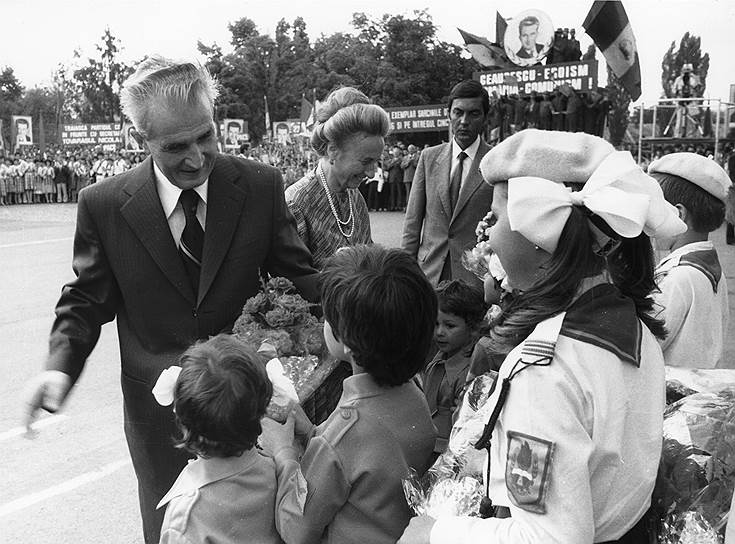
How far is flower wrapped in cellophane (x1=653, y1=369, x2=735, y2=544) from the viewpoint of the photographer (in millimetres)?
1519

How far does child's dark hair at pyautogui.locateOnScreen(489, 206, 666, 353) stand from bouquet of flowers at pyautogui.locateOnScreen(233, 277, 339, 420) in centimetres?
88

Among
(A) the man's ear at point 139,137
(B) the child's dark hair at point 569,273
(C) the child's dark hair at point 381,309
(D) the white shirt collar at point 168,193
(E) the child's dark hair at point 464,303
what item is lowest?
(E) the child's dark hair at point 464,303

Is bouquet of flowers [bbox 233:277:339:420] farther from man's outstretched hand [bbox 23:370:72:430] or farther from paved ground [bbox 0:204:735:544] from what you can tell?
paved ground [bbox 0:204:735:544]

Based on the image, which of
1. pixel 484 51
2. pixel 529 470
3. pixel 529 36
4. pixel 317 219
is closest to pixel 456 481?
pixel 529 470

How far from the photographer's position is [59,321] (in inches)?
94.7

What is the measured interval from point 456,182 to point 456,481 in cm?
347

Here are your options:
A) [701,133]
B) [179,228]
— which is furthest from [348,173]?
[701,133]

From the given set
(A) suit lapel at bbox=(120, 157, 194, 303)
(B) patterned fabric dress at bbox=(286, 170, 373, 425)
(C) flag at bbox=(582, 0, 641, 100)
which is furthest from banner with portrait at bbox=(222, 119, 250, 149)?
(A) suit lapel at bbox=(120, 157, 194, 303)

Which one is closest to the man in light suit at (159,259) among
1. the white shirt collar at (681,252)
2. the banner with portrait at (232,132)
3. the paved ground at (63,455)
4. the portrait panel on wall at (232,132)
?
the paved ground at (63,455)

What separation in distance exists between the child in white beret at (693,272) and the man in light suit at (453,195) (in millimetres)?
1978

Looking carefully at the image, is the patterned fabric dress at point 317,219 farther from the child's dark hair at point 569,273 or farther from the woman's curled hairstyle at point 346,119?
the child's dark hair at point 569,273

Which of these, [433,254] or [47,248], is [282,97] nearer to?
[47,248]

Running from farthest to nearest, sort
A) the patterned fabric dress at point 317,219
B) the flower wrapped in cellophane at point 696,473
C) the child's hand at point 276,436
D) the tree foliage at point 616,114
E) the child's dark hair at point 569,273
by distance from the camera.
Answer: the tree foliage at point 616,114, the patterned fabric dress at point 317,219, the child's hand at point 276,436, the flower wrapped in cellophane at point 696,473, the child's dark hair at point 569,273

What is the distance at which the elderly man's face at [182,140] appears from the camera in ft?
7.40
